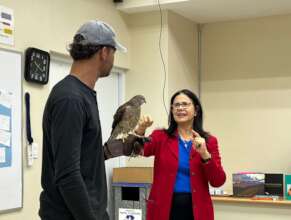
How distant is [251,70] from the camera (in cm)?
430

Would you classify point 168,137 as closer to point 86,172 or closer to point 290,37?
point 86,172

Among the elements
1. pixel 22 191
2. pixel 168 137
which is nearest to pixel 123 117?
pixel 168 137

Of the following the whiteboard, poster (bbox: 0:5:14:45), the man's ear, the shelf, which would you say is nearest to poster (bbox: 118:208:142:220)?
the shelf

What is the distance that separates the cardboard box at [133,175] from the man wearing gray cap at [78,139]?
2111mm

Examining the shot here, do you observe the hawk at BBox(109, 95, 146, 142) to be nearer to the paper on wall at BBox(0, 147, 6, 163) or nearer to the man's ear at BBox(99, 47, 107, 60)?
the man's ear at BBox(99, 47, 107, 60)

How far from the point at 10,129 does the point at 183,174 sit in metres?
1.05

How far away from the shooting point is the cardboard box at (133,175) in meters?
3.68

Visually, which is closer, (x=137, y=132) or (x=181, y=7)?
(x=137, y=132)

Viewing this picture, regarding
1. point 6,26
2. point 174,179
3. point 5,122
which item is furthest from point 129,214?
point 6,26

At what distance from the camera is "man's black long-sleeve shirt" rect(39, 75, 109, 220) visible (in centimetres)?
140

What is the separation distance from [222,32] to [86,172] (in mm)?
3221

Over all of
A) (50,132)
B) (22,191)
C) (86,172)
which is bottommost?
(22,191)

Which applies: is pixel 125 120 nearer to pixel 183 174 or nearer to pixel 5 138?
pixel 183 174

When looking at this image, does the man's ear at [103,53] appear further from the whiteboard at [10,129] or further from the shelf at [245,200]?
the shelf at [245,200]
